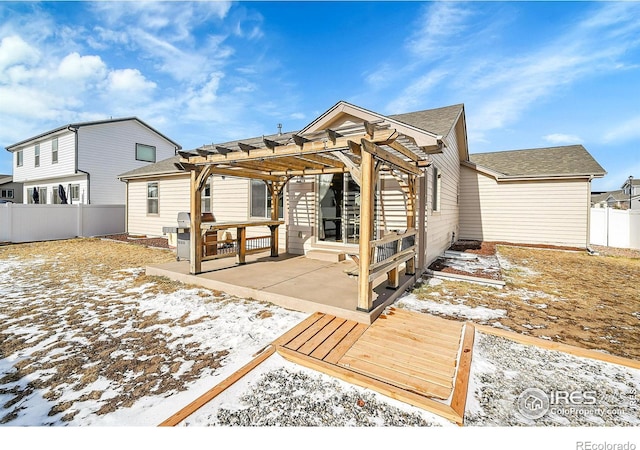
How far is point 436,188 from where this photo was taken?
7891 millimetres

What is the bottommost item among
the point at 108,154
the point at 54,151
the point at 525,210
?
the point at 525,210

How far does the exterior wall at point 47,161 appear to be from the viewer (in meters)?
16.3

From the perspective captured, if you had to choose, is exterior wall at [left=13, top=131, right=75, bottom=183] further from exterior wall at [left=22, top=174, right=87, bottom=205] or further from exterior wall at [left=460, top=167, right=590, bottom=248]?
exterior wall at [left=460, top=167, right=590, bottom=248]

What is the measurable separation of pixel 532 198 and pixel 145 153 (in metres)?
22.5

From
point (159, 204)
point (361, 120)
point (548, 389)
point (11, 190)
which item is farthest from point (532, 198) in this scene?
point (11, 190)

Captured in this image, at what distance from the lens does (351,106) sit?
6.84 m

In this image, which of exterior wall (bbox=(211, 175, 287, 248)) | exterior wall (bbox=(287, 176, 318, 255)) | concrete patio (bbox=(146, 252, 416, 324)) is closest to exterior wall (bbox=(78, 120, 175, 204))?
exterior wall (bbox=(211, 175, 287, 248))

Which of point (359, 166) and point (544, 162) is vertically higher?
point (544, 162)

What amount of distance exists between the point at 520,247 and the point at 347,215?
8073mm

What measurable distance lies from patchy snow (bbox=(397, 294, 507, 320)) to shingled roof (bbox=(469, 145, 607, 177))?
964 centimetres

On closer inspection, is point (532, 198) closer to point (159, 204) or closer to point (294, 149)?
point (294, 149)

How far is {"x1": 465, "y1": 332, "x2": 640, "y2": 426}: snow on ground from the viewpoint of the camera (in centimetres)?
208

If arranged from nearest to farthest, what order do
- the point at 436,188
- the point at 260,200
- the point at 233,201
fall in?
the point at 436,188 < the point at 260,200 < the point at 233,201

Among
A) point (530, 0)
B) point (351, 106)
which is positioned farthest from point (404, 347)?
point (530, 0)
